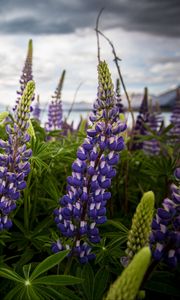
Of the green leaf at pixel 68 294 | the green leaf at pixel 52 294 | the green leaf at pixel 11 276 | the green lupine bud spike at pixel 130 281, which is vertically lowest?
the green leaf at pixel 68 294

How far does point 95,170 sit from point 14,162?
34 centimetres

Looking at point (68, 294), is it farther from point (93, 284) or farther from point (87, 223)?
point (87, 223)

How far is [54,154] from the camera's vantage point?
234 centimetres

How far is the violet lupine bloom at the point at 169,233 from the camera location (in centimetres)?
136

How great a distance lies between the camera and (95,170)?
157cm

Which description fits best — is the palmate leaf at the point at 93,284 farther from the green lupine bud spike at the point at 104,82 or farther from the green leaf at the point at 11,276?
the green lupine bud spike at the point at 104,82

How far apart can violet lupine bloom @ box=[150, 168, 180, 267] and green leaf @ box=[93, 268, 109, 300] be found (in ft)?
1.06

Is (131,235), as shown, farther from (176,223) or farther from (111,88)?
(111,88)

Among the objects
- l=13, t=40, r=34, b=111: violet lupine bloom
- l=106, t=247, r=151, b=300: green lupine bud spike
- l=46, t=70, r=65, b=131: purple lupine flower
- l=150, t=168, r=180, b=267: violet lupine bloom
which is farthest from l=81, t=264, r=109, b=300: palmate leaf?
l=46, t=70, r=65, b=131: purple lupine flower

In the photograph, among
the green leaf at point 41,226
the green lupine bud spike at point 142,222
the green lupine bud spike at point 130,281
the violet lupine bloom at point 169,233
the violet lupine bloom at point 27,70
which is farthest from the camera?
the violet lupine bloom at point 27,70

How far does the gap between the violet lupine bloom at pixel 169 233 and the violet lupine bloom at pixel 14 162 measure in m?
0.58

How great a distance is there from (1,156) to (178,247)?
768mm

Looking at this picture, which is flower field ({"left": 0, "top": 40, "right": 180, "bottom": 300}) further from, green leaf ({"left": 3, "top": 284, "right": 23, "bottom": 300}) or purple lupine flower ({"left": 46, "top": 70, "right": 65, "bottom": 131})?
purple lupine flower ({"left": 46, "top": 70, "right": 65, "bottom": 131})

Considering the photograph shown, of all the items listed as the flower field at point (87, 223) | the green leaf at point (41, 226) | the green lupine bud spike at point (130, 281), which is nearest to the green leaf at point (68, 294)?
the flower field at point (87, 223)
